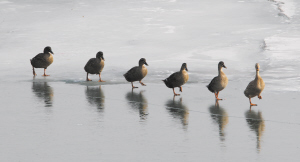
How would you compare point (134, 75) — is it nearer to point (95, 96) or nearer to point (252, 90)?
point (95, 96)

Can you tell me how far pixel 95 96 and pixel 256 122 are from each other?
14.3ft

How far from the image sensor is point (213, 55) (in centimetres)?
1947

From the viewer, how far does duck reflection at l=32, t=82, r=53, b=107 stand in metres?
12.8

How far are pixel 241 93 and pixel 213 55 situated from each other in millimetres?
6101

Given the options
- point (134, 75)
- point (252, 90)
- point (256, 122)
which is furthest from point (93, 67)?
point (256, 122)

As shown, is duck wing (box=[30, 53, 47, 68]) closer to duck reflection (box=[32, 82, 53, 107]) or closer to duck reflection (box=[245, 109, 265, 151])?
duck reflection (box=[32, 82, 53, 107])

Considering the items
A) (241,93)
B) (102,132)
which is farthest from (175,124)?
(241,93)

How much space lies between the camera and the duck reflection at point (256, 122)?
375 inches

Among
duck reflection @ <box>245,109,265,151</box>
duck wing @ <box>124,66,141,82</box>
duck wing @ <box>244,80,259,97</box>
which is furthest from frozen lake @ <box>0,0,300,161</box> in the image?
duck wing @ <box>124,66,141,82</box>

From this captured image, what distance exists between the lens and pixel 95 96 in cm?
1338

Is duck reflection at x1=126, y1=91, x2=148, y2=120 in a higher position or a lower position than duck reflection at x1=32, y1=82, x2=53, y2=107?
lower

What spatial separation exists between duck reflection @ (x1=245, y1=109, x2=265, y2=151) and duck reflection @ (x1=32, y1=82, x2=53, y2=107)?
4177 mm

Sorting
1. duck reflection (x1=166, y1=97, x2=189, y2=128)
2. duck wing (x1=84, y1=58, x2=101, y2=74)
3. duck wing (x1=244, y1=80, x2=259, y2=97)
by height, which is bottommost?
duck reflection (x1=166, y1=97, x2=189, y2=128)

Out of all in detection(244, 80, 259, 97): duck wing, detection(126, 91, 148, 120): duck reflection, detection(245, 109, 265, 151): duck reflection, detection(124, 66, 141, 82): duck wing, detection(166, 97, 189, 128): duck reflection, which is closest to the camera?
detection(245, 109, 265, 151): duck reflection
